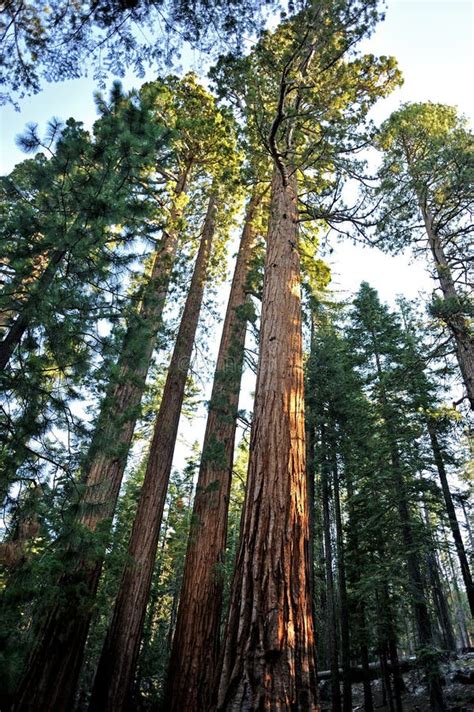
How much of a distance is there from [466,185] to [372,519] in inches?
391

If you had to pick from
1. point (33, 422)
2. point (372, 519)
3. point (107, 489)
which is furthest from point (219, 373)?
point (372, 519)

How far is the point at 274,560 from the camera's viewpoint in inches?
104

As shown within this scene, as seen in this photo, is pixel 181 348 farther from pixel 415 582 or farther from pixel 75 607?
pixel 415 582

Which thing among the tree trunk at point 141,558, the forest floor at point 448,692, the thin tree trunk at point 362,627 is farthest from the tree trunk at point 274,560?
the forest floor at point 448,692

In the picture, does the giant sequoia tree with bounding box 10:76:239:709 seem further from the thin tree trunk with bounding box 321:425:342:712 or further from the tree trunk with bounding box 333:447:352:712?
the tree trunk with bounding box 333:447:352:712

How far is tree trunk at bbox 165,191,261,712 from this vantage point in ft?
17.4

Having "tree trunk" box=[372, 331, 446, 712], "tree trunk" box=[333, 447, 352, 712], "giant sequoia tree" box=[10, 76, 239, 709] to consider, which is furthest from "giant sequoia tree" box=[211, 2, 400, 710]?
"tree trunk" box=[333, 447, 352, 712]

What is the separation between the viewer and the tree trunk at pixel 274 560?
84.7 inches

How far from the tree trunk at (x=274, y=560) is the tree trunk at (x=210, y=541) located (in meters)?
1.93

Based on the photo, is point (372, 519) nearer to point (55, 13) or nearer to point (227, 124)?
point (227, 124)

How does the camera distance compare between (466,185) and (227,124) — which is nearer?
(227,124)

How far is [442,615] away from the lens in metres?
20.6

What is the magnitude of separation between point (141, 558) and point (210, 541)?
1.24m

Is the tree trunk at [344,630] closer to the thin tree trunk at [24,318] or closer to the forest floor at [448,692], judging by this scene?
the forest floor at [448,692]
